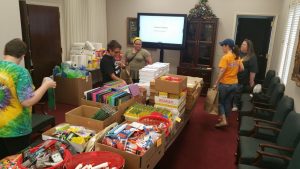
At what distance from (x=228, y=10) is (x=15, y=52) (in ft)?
16.8

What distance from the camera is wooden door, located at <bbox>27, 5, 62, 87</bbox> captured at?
4.48 m

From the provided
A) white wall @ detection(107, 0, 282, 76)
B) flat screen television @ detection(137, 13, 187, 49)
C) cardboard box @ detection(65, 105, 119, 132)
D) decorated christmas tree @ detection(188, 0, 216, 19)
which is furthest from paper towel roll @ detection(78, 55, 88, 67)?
cardboard box @ detection(65, 105, 119, 132)

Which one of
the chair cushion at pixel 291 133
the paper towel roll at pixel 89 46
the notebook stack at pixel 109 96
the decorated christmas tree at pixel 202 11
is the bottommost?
the chair cushion at pixel 291 133

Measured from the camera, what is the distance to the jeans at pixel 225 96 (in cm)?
391

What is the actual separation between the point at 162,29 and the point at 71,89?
2.76 meters

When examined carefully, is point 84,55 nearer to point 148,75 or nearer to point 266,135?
point 148,75

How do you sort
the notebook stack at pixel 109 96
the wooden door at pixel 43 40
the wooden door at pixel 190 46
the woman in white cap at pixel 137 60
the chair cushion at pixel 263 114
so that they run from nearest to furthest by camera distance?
the notebook stack at pixel 109 96
the chair cushion at pixel 263 114
the wooden door at pixel 43 40
the woman in white cap at pixel 137 60
the wooden door at pixel 190 46

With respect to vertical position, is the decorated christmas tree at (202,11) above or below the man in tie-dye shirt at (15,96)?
above

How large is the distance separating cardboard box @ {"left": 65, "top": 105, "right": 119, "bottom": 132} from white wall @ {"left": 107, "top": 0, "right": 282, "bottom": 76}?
4.38 m

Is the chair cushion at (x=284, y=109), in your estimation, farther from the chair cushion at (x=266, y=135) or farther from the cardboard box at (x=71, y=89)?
the cardboard box at (x=71, y=89)

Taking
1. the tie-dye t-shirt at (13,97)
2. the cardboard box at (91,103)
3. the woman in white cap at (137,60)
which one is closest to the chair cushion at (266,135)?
the cardboard box at (91,103)

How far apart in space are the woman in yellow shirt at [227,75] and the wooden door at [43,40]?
3.39 meters

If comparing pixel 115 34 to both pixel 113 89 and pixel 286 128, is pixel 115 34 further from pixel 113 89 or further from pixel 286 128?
pixel 286 128

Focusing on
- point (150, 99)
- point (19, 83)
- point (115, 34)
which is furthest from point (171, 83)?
point (115, 34)
